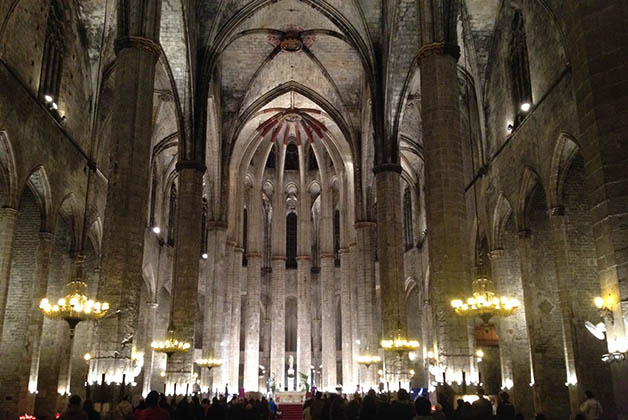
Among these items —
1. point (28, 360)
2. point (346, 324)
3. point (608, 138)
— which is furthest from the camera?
point (346, 324)

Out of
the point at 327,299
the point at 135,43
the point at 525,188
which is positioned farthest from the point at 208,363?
the point at 135,43

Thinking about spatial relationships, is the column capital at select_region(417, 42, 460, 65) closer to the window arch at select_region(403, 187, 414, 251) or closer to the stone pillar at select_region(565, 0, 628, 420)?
the stone pillar at select_region(565, 0, 628, 420)

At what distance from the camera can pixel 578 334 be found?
54.0 feet

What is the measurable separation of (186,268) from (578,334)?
13.7m

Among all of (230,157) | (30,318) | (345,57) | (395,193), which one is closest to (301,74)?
(345,57)

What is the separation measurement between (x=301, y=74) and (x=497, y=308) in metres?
22.0

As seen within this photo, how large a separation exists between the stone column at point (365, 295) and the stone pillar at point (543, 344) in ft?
37.1

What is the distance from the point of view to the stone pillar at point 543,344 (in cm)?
1897

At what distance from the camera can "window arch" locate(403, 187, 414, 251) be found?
37250 mm

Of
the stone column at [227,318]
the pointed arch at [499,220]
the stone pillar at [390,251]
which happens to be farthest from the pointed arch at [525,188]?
the stone column at [227,318]

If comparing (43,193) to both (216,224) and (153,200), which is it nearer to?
(153,200)

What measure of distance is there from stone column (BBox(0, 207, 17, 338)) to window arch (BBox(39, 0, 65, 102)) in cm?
441

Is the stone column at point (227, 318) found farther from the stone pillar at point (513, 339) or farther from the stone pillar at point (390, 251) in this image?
the stone pillar at point (513, 339)

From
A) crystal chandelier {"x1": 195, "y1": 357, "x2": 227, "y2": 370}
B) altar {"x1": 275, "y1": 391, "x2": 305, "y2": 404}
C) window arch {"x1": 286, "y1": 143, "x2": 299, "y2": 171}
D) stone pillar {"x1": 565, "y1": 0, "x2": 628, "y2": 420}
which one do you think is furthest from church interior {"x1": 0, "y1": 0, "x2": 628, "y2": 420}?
window arch {"x1": 286, "y1": 143, "x2": 299, "y2": 171}
